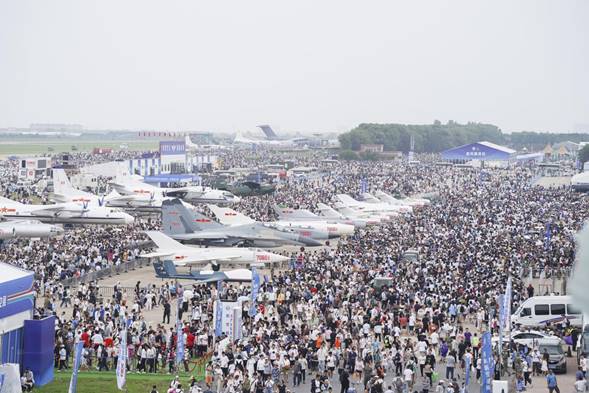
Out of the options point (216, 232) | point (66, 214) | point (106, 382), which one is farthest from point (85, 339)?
point (66, 214)

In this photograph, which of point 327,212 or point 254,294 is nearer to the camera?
point 254,294

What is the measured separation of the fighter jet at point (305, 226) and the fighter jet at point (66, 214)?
22.2ft

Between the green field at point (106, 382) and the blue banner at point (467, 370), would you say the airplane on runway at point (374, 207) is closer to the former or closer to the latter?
the blue banner at point (467, 370)

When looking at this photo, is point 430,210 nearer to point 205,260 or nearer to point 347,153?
point 205,260

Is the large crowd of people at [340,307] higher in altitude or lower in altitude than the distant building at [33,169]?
higher

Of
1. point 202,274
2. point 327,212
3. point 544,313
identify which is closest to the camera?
point 544,313

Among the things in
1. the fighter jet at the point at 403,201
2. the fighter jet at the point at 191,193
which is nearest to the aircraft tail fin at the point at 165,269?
the fighter jet at the point at 403,201

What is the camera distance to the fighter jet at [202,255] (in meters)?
47.9

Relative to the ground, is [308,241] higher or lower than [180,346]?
lower

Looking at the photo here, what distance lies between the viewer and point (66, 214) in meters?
66.2

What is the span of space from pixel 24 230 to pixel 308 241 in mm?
15869

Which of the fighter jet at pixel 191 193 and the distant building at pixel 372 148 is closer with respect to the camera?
the fighter jet at pixel 191 193

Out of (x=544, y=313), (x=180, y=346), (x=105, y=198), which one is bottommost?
(x=105, y=198)

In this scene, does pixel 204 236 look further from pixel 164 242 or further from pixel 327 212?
pixel 327 212
